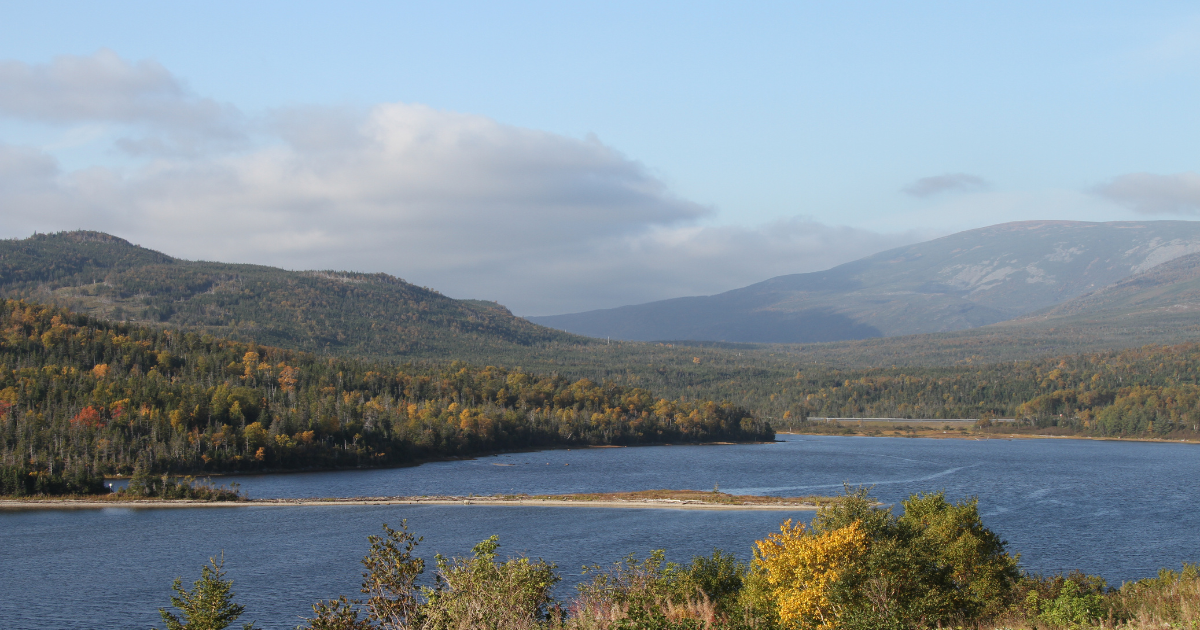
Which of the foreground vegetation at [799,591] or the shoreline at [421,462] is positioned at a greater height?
the foreground vegetation at [799,591]

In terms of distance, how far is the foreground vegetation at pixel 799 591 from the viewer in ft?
68.5

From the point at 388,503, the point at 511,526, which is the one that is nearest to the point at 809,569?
the point at 511,526

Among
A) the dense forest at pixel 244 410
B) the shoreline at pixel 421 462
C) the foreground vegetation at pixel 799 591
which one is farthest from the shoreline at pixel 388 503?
the foreground vegetation at pixel 799 591

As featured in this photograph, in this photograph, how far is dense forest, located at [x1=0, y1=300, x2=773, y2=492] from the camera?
11038cm

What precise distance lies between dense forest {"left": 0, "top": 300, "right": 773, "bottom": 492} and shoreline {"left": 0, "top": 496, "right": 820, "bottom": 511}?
19.5ft

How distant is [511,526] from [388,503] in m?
19.3

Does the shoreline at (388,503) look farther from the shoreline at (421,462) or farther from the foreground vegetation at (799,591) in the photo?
the foreground vegetation at (799,591)

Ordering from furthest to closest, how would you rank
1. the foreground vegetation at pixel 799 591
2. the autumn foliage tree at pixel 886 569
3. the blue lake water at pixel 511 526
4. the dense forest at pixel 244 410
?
1. the dense forest at pixel 244 410
2. the blue lake water at pixel 511 526
3. the autumn foliage tree at pixel 886 569
4. the foreground vegetation at pixel 799 591

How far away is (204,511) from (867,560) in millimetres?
71435

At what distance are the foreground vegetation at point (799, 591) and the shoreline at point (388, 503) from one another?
44.7 m

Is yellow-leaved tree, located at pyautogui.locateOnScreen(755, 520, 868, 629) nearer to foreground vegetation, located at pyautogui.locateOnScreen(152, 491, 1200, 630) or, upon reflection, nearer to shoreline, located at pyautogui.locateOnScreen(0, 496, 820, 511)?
foreground vegetation, located at pyautogui.locateOnScreen(152, 491, 1200, 630)

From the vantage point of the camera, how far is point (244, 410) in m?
133

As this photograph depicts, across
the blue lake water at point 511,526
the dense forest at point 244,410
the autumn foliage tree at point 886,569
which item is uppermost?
the dense forest at point 244,410

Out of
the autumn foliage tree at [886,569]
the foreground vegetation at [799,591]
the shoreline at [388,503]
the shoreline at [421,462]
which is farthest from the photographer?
the shoreline at [421,462]
